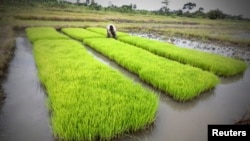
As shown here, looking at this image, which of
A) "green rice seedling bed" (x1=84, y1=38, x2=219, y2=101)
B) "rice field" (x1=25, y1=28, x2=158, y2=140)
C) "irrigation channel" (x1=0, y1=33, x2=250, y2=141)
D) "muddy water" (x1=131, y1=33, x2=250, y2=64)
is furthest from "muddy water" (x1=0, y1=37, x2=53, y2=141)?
"muddy water" (x1=131, y1=33, x2=250, y2=64)

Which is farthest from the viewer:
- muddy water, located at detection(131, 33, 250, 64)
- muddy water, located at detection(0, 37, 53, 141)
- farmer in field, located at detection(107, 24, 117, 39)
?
farmer in field, located at detection(107, 24, 117, 39)

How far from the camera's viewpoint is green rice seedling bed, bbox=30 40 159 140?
263cm

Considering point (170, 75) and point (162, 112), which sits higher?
point (170, 75)

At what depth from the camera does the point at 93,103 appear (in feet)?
10.3

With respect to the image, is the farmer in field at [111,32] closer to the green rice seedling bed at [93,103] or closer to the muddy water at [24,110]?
the muddy water at [24,110]

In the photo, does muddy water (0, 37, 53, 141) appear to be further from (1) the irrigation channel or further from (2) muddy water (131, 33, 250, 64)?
(2) muddy water (131, 33, 250, 64)

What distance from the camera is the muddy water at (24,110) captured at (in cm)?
293

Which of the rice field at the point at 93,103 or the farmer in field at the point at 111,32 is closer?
the rice field at the point at 93,103

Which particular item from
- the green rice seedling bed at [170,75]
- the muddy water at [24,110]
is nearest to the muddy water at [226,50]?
the green rice seedling bed at [170,75]

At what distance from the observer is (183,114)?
12.3 feet

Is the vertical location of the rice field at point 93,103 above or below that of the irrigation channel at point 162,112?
above

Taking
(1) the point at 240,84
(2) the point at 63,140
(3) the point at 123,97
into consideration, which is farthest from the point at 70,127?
(1) the point at 240,84

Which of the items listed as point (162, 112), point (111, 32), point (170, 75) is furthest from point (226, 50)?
point (162, 112)

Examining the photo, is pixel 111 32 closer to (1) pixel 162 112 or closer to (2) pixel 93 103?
(1) pixel 162 112
